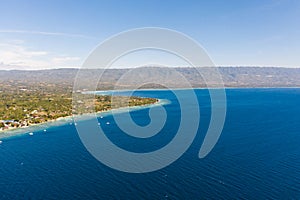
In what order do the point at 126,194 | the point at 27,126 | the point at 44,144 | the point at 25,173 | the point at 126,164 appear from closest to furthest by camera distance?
the point at 126,194 → the point at 25,173 → the point at 126,164 → the point at 44,144 → the point at 27,126

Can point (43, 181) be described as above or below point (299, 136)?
below

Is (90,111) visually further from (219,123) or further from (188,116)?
(219,123)

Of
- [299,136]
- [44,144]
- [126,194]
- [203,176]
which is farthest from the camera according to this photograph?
[299,136]

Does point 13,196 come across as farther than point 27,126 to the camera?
No

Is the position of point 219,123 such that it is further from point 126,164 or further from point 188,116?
point 126,164

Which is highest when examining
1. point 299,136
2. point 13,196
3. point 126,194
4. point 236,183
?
point 299,136

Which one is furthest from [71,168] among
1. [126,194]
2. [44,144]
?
[44,144]

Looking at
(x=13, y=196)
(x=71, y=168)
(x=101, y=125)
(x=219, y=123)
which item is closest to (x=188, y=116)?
(x=219, y=123)
